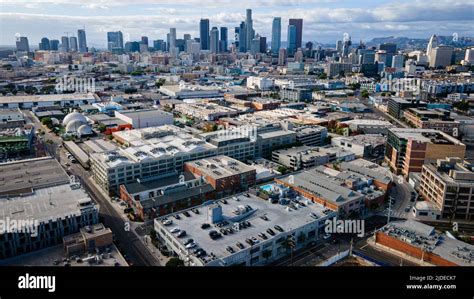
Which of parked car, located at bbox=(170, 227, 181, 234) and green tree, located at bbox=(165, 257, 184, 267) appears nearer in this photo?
green tree, located at bbox=(165, 257, 184, 267)

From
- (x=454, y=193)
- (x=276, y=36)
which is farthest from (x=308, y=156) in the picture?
(x=276, y=36)

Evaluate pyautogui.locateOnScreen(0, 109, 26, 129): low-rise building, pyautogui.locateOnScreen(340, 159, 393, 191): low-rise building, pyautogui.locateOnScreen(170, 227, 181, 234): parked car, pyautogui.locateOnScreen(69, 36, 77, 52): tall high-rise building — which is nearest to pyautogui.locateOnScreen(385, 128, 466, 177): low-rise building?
pyautogui.locateOnScreen(340, 159, 393, 191): low-rise building

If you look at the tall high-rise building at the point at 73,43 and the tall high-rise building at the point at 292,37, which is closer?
Answer: the tall high-rise building at the point at 292,37

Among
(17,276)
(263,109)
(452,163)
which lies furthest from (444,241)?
(263,109)

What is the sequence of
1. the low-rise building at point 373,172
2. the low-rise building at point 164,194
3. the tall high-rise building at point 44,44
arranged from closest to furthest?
the low-rise building at point 164,194 < the low-rise building at point 373,172 < the tall high-rise building at point 44,44

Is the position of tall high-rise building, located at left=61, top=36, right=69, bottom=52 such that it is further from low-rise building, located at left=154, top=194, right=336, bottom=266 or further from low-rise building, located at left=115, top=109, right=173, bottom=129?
low-rise building, located at left=154, top=194, right=336, bottom=266

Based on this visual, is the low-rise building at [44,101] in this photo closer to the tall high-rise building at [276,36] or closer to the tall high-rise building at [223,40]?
the tall high-rise building at [223,40]

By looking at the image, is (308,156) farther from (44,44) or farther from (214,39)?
(44,44)

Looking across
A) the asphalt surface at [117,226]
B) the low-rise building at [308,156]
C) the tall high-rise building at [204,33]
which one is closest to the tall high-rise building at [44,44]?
the tall high-rise building at [204,33]

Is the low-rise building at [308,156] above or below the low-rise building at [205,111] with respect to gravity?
below

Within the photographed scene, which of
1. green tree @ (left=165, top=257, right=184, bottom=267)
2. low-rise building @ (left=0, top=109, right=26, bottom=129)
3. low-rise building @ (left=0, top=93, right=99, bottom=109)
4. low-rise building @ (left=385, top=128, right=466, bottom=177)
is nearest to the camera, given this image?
green tree @ (left=165, top=257, right=184, bottom=267)
